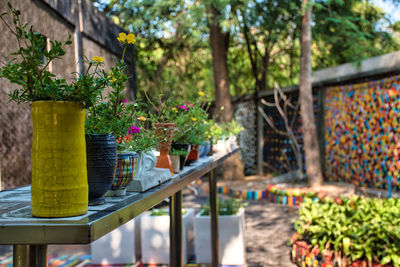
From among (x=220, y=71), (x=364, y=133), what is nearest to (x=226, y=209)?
(x=364, y=133)

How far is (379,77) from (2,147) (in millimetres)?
5164

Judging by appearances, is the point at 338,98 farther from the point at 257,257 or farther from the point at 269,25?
the point at 257,257

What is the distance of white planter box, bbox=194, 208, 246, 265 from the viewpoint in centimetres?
324

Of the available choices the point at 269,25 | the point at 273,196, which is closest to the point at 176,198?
the point at 273,196

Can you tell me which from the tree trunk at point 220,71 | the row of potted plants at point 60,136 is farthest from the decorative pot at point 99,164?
the tree trunk at point 220,71

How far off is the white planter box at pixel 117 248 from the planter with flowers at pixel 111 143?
2.25 meters

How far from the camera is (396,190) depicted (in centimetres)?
557

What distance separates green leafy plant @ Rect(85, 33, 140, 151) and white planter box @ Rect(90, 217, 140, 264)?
7.43 feet

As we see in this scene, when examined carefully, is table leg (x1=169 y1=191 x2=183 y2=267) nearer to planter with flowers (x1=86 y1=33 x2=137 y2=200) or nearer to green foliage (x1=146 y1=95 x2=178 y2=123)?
green foliage (x1=146 y1=95 x2=178 y2=123)

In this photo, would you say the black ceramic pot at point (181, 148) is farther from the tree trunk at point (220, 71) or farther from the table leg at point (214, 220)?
the tree trunk at point (220, 71)

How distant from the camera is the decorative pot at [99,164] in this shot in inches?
37.8

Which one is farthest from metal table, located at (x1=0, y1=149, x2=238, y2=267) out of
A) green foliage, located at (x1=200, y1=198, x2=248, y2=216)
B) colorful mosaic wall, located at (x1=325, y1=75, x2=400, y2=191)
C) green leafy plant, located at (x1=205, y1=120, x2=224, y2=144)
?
colorful mosaic wall, located at (x1=325, y1=75, x2=400, y2=191)

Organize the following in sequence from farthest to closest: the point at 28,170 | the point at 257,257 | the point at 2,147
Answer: the point at 257,257 < the point at 28,170 < the point at 2,147

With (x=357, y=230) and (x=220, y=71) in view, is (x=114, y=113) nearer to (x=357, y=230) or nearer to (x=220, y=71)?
(x=357, y=230)
